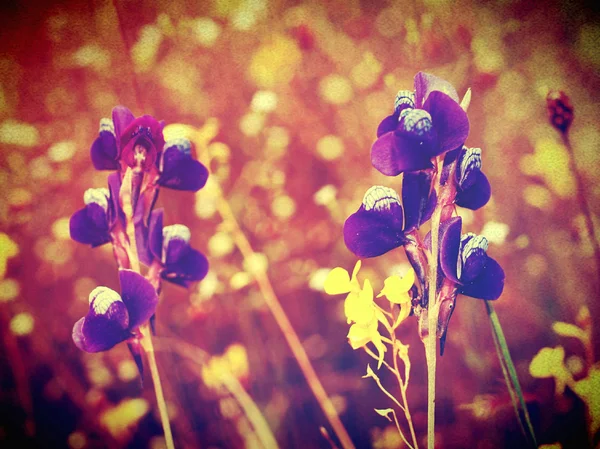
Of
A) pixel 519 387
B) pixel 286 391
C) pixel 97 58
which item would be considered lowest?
pixel 519 387

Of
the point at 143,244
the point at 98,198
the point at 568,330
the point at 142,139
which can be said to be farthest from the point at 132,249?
the point at 568,330

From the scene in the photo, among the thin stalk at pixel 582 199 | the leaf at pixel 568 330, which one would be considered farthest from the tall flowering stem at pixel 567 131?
the leaf at pixel 568 330

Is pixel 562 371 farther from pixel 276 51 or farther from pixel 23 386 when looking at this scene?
pixel 23 386

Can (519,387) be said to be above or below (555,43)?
below

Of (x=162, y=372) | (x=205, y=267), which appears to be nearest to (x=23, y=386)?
(x=162, y=372)

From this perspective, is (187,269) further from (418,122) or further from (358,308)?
(418,122)

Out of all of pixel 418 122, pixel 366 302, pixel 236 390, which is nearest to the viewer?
pixel 418 122

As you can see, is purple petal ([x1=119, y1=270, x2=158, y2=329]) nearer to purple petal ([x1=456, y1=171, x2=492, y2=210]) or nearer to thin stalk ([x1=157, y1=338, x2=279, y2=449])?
thin stalk ([x1=157, y1=338, x2=279, y2=449])
